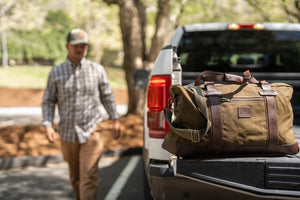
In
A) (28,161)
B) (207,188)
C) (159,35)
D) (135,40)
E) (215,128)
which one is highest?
(159,35)

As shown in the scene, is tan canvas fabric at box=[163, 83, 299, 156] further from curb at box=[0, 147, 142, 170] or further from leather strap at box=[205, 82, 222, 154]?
curb at box=[0, 147, 142, 170]

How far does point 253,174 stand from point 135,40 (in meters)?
7.87

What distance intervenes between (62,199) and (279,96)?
3200mm

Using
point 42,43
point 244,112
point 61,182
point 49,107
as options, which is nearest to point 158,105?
point 244,112

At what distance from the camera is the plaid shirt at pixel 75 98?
393 cm

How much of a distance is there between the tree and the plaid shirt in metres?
5.93

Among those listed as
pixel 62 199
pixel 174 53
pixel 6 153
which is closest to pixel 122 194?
pixel 62 199

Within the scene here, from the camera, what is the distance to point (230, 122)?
8.41 ft

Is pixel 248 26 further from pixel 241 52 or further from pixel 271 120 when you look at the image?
pixel 271 120

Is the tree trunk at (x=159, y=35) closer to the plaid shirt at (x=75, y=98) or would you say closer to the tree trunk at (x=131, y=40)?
the tree trunk at (x=131, y=40)

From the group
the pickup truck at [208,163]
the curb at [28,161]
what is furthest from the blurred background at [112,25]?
the pickup truck at [208,163]

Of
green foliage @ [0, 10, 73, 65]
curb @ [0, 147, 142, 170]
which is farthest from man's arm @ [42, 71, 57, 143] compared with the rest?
green foliage @ [0, 10, 73, 65]

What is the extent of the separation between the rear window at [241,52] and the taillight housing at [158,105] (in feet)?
4.62

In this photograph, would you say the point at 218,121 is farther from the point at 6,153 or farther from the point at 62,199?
the point at 6,153
